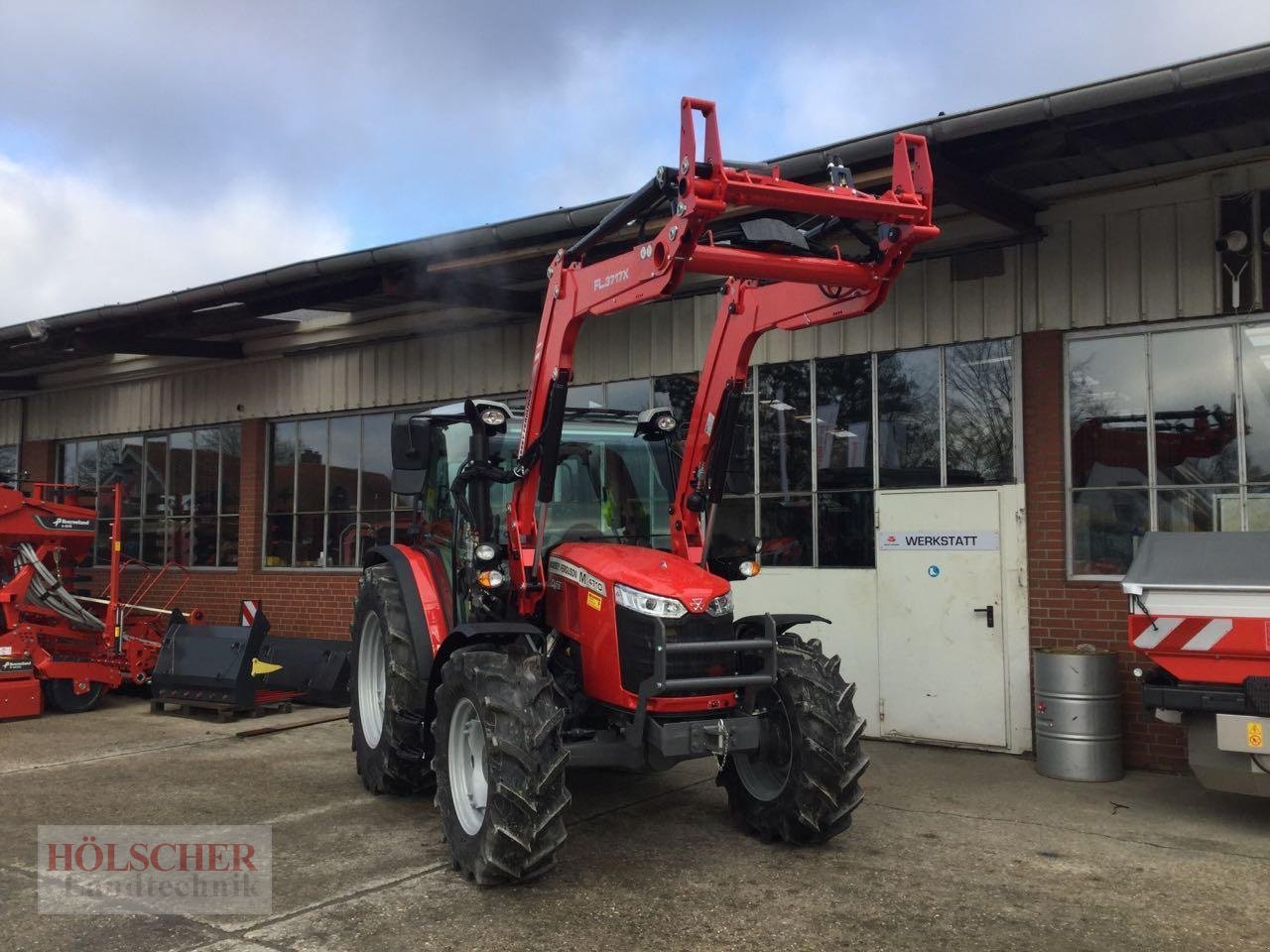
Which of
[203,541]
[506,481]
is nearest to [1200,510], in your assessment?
[506,481]

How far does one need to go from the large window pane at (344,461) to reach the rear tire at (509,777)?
770cm

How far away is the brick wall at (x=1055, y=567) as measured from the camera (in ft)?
23.9

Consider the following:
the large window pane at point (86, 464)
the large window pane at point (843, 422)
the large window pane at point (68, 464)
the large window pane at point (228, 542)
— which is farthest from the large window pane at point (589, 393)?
the large window pane at point (68, 464)

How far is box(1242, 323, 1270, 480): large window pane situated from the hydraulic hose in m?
10.1

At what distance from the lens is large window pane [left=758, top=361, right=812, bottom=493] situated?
29.6 feet

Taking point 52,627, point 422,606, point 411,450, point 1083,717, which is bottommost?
point 1083,717

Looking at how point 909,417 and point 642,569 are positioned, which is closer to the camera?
point 642,569

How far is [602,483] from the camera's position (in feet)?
19.6

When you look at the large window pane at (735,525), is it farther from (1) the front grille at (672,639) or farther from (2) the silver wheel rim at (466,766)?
(2) the silver wheel rim at (466,766)

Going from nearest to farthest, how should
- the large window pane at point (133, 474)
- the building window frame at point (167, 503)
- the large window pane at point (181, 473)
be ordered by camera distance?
1. the building window frame at point (167, 503)
2. the large window pane at point (181, 473)
3. the large window pane at point (133, 474)

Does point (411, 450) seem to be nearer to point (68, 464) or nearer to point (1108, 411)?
point (1108, 411)

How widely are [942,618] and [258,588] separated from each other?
8.39 m

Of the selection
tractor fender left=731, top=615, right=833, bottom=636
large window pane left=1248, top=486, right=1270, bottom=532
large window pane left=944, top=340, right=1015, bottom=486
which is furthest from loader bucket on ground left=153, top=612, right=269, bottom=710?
large window pane left=1248, top=486, right=1270, bottom=532

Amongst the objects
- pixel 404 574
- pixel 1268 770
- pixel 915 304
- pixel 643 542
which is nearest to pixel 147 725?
pixel 404 574
